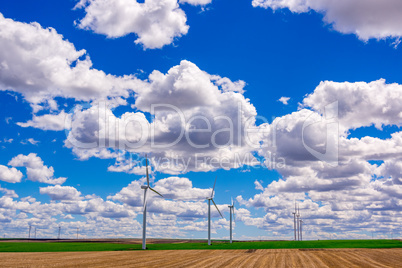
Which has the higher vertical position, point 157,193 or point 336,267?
point 157,193

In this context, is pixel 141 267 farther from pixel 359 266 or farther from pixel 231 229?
pixel 231 229

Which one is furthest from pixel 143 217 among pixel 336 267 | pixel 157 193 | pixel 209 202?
pixel 336 267

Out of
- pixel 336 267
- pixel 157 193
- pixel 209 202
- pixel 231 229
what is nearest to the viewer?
pixel 336 267

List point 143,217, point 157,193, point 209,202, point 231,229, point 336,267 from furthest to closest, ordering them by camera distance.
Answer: point 231,229 < point 209,202 < point 157,193 < point 143,217 < point 336,267

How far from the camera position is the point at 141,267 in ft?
A: 147

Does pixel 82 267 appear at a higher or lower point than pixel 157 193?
lower

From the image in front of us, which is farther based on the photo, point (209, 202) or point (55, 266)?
point (209, 202)

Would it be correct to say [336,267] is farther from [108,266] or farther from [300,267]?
[108,266]

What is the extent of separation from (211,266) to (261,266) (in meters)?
5.91

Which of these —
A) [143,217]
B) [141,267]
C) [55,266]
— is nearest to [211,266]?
[141,267]

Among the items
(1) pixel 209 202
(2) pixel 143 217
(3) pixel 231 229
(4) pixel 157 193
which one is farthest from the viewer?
(3) pixel 231 229

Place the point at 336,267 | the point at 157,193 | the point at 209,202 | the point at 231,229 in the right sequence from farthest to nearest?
the point at 231,229, the point at 209,202, the point at 157,193, the point at 336,267

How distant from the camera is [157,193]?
11256cm

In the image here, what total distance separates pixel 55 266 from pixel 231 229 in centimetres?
12591
